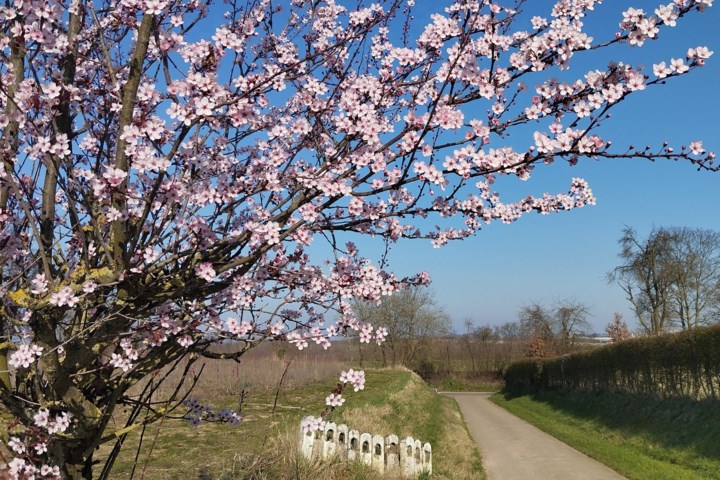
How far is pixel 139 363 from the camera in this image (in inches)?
109

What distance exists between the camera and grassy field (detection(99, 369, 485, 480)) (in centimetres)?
655

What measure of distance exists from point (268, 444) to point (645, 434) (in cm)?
1114

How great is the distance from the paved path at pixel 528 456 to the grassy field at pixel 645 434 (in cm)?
39

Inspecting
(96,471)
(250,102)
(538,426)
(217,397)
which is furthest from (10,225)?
(538,426)

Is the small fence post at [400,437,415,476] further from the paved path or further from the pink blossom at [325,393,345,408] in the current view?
the pink blossom at [325,393,345,408]

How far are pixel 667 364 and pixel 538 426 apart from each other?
4925 millimetres

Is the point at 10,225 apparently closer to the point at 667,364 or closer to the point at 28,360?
the point at 28,360

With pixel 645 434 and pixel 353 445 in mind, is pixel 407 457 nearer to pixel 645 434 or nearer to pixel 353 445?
pixel 353 445

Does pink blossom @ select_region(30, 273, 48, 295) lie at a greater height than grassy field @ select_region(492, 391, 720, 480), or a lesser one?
greater

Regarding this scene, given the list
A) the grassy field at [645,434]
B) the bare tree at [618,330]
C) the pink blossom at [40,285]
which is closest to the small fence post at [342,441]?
the pink blossom at [40,285]

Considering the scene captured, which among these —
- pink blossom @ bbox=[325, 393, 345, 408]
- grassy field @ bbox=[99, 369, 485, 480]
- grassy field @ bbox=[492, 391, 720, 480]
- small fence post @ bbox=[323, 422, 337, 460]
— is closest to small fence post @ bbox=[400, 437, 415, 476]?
grassy field @ bbox=[99, 369, 485, 480]

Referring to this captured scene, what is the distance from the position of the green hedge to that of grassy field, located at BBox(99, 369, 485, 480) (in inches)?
242

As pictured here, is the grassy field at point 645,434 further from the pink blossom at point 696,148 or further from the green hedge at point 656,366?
the pink blossom at point 696,148

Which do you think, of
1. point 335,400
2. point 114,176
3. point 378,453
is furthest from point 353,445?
point 114,176
